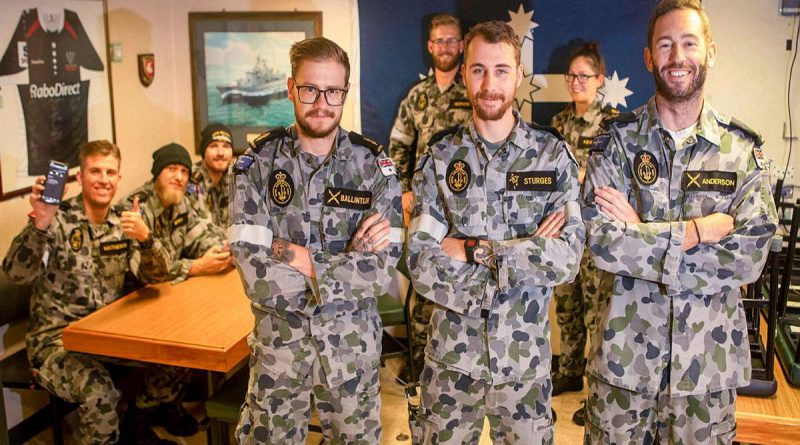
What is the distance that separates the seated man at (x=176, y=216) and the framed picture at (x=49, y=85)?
526 millimetres

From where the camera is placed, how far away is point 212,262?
152 inches

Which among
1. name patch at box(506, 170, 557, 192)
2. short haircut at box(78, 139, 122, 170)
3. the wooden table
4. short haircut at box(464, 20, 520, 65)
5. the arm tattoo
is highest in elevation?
short haircut at box(464, 20, 520, 65)

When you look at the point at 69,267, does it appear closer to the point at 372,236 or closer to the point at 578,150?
the point at 372,236

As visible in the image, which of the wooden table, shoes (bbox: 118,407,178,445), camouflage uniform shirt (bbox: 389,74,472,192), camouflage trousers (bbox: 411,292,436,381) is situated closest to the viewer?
the wooden table

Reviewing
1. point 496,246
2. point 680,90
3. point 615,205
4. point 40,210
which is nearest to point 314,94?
point 496,246

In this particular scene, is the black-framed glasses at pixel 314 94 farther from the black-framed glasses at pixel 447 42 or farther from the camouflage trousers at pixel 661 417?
the black-framed glasses at pixel 447 42

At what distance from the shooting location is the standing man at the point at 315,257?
8.28 feet

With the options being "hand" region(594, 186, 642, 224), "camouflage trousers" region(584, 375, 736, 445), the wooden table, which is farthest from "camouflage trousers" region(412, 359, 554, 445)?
the wooden table

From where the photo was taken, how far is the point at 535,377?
2.49 m

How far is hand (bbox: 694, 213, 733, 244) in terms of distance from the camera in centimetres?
238

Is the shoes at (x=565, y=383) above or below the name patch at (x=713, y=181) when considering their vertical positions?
below

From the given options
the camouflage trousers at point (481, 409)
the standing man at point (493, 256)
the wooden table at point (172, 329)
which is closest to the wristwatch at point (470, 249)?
the standing man at point (493, 256)

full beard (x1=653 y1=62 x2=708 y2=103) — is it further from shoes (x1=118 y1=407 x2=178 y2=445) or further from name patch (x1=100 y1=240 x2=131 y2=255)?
shoes (x1=118 y1=407 x2=178 y2=445)

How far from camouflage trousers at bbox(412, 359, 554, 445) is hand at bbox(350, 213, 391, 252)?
0.43 metres
